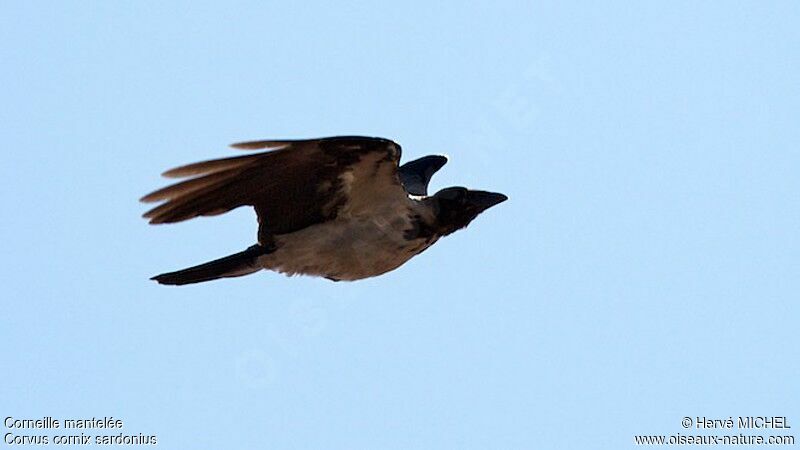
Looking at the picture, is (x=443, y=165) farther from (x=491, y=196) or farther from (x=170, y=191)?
(x=170, y=191)

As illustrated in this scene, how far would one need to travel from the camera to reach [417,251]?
17.2 meters

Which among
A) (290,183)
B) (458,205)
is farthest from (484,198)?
(290,183)

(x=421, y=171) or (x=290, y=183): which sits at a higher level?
(x=421, y=171)

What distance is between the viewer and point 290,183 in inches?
647

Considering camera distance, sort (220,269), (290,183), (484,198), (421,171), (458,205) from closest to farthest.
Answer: (290,183) < (220,269) < (458,205) < (484,198) < (421,171)

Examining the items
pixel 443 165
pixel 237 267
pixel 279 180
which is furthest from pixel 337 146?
pixel 443 165

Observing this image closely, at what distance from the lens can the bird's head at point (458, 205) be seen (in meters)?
17.3

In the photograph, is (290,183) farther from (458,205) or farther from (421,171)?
(421,171)

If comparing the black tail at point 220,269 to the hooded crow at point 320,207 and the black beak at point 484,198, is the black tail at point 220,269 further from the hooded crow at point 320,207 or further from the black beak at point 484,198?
the black beak at point 484,198

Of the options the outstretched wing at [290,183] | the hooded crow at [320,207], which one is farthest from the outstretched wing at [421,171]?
the outstretched wing at [290,183]

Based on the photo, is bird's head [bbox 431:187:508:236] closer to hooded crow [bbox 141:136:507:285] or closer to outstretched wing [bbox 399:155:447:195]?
hooded crow [bbox 141:136:507:285]

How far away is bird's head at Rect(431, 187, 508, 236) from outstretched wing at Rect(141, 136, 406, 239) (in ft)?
1.98

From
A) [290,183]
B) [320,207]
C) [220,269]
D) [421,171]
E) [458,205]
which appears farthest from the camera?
[421,171]

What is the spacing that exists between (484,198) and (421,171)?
82.0 inches
